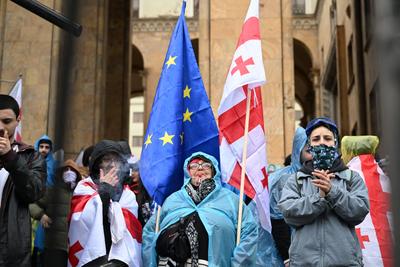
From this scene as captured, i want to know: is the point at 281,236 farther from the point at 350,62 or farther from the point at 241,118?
the point at 350,62

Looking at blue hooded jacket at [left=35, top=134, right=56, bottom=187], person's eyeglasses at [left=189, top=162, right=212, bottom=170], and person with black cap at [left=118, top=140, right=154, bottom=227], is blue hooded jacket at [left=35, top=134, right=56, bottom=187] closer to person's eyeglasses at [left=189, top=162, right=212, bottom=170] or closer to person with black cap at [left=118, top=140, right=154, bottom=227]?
person with black cap at [left=118, top=140, right=154, bottom=227]

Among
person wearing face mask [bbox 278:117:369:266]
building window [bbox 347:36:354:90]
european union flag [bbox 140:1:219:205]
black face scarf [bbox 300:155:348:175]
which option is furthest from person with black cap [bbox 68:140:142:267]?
building window [bbox 347:36:354:90]

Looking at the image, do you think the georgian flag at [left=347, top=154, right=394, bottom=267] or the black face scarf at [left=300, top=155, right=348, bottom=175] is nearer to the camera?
the black face scarf at [left=300, top=155, right=348, bottom=175]

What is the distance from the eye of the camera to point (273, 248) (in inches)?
223

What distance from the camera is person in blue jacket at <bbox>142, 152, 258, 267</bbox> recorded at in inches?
186

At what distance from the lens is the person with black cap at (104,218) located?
5125mm

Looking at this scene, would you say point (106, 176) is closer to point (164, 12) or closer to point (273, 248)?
point (273, 248)

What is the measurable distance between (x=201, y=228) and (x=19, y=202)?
1.32m

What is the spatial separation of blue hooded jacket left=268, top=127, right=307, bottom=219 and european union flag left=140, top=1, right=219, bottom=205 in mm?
854

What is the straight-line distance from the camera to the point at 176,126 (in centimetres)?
642

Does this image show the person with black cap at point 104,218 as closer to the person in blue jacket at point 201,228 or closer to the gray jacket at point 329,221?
the person in blue jacket at point 201,228

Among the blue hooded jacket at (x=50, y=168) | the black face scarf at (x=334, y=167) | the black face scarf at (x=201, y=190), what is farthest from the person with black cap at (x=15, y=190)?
the black face scarf at (x=334, y=167)

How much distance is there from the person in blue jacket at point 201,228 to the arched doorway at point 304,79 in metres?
29.9

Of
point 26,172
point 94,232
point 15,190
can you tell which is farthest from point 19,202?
point 94,232
